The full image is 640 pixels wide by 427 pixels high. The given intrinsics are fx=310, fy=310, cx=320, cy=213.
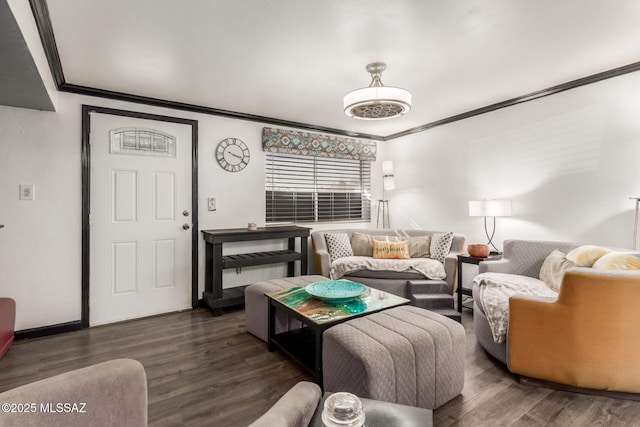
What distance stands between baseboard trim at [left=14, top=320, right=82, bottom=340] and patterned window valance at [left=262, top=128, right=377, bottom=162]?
2746 mm

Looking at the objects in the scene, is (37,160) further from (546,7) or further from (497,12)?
(546,7)

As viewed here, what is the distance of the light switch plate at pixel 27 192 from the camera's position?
9.07 ft

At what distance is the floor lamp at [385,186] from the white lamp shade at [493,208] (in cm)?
153

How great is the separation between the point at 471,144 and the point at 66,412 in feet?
14.1

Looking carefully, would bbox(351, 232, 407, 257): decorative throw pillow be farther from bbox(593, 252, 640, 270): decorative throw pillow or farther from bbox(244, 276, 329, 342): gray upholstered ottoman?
bbox(593, 252, 640, 270): decorative throw pillow

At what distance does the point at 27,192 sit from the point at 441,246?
4342mm

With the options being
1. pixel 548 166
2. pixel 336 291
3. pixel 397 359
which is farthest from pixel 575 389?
pixel 548 166

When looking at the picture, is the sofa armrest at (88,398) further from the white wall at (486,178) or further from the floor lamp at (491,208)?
the floor lamp at (491,208)

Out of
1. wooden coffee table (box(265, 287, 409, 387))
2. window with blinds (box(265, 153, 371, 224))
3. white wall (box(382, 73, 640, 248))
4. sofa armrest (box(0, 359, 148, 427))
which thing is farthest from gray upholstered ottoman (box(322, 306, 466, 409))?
window with blinds (box(265, 153, 371, 224))

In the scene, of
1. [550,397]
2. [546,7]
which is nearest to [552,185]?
[546,7]

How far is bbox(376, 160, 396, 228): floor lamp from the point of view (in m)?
4.82

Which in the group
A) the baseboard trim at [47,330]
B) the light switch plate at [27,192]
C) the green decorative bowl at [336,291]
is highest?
the light switch plate at [27,192]

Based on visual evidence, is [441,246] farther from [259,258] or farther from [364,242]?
[259,258]

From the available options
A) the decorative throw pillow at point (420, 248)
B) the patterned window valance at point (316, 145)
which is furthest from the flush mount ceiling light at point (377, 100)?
the decorative throw pillow at point (420, 248)
